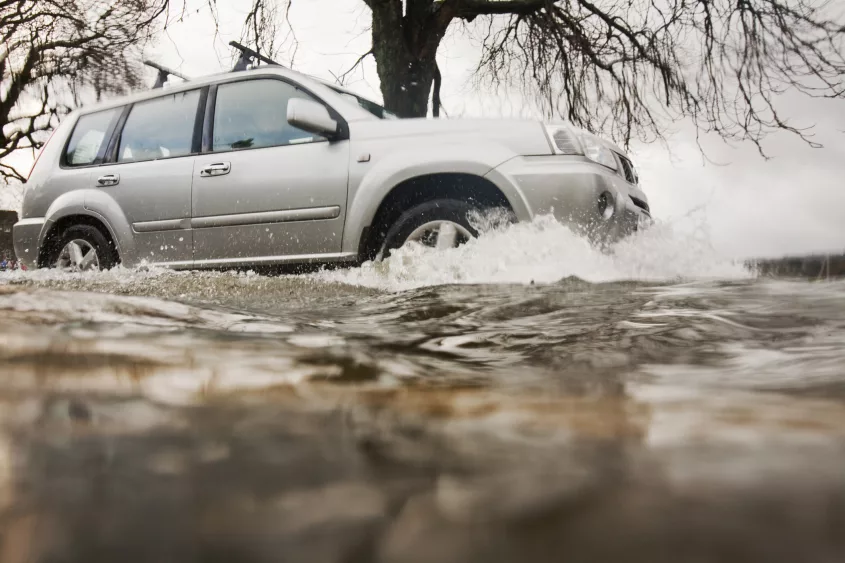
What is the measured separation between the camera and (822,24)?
720 cm

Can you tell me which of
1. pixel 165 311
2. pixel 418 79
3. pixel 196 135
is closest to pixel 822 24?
pixel 418 79

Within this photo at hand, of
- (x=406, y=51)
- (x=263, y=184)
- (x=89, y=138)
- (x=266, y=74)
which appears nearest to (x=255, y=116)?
(x=266, y=74)

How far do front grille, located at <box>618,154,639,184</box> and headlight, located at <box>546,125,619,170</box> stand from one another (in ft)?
1.54

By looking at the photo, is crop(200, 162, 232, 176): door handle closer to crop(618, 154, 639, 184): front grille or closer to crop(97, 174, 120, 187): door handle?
crop(97, 174, 120, 187): door handle

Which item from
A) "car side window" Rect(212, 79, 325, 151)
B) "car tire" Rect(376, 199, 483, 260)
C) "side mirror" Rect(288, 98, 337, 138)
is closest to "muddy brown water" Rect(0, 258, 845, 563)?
"car tire" Rect(376, 199, 483, 260)

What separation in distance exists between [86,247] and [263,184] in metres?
2.08

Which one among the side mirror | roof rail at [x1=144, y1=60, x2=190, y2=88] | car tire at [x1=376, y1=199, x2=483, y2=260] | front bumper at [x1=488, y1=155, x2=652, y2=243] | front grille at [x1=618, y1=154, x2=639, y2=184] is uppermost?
roof rail at [x1=144, y1=60, x2=190, y2=88]

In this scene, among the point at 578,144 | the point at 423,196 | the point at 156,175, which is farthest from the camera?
the point at 156,175

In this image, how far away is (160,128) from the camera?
504 centimetres

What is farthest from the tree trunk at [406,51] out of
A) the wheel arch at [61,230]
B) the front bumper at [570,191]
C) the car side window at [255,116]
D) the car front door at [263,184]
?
the front bumper at [570,191]

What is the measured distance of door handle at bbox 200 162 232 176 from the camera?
176 inches

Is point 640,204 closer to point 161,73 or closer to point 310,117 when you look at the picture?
point 310,117

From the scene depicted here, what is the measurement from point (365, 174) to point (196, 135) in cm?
156

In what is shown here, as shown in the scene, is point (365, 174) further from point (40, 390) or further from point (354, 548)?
point (354, 548)
